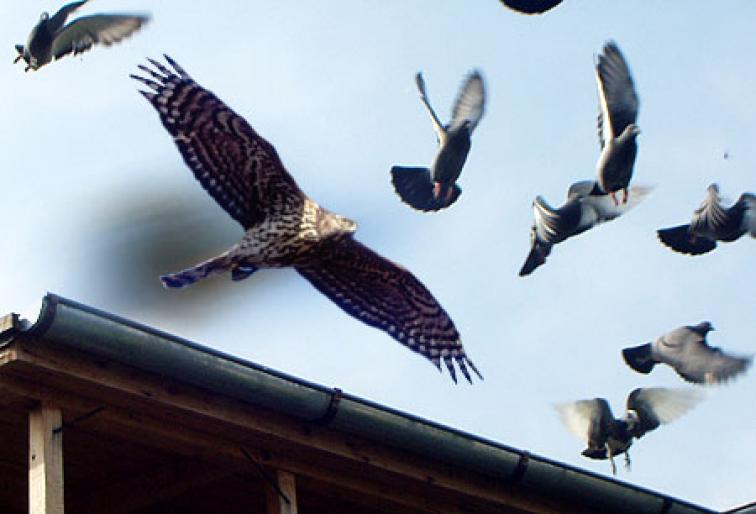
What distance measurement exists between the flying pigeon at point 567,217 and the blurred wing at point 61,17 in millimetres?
2964

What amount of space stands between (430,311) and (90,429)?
8.80 feet

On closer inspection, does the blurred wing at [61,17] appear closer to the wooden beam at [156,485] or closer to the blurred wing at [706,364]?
the wooden beam at [156,485]

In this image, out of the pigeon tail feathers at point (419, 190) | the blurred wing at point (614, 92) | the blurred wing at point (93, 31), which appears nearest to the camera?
the pigeon tail feathers at point (419, 190)

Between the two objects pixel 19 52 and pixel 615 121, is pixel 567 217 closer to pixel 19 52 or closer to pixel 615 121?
pixel 615 121

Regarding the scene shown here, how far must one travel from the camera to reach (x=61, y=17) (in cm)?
1206

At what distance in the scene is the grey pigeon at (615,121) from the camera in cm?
1127

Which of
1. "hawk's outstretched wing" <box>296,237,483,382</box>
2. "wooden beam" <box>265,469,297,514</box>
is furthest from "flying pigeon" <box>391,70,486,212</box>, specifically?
"wooden beam" <box>265,469,297,514</box>

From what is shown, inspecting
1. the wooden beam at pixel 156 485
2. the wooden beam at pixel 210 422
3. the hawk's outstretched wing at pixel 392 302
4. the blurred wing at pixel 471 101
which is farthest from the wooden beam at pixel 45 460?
the blurred wing at pixel 471 101

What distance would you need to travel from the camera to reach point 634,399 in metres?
13.3

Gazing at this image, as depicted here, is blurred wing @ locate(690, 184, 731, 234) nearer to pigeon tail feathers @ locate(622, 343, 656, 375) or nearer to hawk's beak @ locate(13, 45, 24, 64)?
pigeon tail feathers @ locate(622, 343, 656, 375)

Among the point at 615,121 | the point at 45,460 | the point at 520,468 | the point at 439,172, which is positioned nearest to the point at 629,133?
the point at 615,121

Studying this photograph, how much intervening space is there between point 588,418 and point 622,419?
0.25 meters

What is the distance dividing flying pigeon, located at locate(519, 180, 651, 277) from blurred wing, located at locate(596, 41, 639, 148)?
64 centimetres

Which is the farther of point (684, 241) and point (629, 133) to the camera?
point (684, 241)
